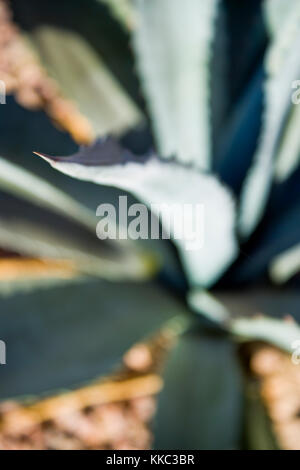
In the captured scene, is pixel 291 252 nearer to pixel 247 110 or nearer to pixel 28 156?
pixel 247 110

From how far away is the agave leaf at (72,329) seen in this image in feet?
2.29

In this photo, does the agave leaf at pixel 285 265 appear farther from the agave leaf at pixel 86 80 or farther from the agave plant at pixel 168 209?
the agave leaf at pixel 86 80

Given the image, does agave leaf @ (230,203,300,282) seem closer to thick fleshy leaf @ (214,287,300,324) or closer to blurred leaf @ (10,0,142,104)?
thick fleshy leaf @ (214,287,300,324)

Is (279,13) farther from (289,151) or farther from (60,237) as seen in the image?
(60,237)

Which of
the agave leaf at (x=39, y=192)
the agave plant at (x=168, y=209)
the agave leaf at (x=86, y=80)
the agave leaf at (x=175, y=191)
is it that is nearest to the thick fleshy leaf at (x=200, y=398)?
the agave plant at (x=168, y=209)

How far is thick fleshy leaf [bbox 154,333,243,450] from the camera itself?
2.24ft

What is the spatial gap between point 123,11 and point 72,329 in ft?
1.64

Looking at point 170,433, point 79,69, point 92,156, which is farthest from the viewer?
point 79,69

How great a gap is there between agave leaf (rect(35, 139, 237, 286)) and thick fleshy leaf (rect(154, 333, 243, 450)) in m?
0.10

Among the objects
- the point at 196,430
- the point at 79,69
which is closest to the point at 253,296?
the point at 196,430

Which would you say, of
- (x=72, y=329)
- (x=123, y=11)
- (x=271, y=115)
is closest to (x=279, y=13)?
(x=271, y=115)

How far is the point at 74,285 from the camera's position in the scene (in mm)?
792
